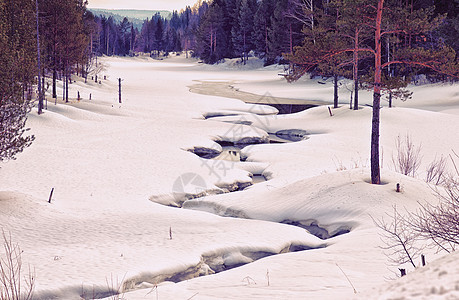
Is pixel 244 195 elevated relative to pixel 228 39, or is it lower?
lower

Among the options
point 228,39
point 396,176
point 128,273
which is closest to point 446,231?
Result: point 128,273

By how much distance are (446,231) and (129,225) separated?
813 cm

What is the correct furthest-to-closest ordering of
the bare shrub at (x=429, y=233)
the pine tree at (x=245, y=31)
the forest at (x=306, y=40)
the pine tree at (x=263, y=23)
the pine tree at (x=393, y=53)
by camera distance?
the pine tree at (x=245, y=31) < the pine tree at (x=263, y=23) < the forest at (x=306, y=40) < the pine tree at (x=393, y=53) < the bare shrub at (x=429, y=233)

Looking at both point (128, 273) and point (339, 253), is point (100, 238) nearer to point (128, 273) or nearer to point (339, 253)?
point (128, 273)

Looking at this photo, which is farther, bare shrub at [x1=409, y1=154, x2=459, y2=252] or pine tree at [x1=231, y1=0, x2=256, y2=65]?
pine tree at [x1=231, y1=0, x2=256, y2=65]

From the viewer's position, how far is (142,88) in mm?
54219

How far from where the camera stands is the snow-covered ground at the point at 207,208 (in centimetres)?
864

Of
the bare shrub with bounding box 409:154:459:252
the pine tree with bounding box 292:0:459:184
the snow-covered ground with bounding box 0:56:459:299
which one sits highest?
the pine tree with bounding box 292:0:459:184

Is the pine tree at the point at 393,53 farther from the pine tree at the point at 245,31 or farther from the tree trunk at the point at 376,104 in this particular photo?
the pine tree at the point at 245,31

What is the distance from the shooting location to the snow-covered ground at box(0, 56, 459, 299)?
28.3 ft

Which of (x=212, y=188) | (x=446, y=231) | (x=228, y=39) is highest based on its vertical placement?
(x=228, y=39)

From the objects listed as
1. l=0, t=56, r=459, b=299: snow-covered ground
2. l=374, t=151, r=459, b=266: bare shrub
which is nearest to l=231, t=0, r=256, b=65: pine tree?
l=0, t=56, r=459, b=299: snow-covered ground

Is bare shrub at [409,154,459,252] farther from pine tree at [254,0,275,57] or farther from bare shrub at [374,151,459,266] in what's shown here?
pine tree at [254,0,275,57]

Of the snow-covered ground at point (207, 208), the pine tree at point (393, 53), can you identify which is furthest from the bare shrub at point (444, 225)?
the pine tree at point (393, 53)
